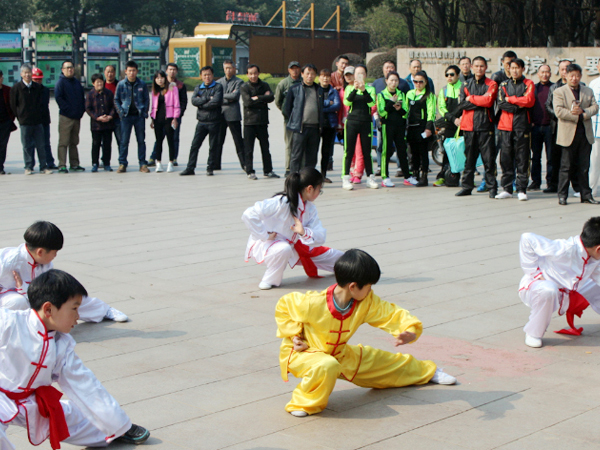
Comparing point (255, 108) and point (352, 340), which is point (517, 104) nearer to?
point (255, 108)

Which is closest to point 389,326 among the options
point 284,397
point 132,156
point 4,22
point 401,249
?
point 284,397

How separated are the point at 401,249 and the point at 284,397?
11.8ft

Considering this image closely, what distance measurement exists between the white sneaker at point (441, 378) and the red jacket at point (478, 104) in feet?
21.5

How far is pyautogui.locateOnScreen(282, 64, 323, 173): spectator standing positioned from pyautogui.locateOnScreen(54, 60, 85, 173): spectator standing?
3.92 metres

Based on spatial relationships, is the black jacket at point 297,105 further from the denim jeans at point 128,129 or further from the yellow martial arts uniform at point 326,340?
the yellow martial arts uniform at point 326,340

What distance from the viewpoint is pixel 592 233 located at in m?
4.46

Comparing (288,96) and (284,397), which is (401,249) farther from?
(288,96)

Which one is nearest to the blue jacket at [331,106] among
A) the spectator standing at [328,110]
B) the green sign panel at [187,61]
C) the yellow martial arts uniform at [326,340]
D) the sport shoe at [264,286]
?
the spectator standing at [328,110]

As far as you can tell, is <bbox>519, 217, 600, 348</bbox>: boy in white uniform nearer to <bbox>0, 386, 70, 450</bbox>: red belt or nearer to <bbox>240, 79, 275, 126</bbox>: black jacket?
<bbox>0, 386, 70, 450</bbox>: red belt

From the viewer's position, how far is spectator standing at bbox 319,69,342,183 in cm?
1109

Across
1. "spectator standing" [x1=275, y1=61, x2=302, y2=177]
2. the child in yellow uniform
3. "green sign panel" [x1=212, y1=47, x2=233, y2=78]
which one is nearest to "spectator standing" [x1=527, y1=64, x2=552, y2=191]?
"spectator standing" [x1=275, y1=61, x2=302, y2=177]

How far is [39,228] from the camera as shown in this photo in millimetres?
4238

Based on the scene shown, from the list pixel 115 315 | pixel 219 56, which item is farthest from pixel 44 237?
pixel 219 56

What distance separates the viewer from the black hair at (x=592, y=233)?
4.45 m
